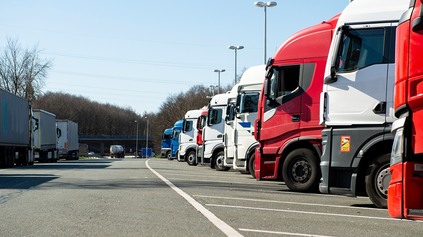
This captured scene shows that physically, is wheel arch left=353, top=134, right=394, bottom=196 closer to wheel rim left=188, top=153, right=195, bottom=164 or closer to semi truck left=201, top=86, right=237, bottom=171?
semi truck left=201, top=86, right=237, bottom=171

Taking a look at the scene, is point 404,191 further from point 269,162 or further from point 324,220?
point 269,162

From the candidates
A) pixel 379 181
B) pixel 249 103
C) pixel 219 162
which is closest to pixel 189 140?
→ pixel 219 162

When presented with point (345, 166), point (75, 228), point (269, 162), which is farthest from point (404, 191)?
point (269, 162)

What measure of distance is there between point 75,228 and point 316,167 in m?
7.38

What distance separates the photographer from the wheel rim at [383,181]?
11055 mm

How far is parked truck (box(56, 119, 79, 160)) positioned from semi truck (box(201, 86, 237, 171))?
86.4 ft

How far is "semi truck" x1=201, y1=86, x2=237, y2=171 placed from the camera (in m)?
27.9

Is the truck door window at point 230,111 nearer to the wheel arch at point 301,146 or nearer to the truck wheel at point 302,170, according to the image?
the wheel arch at point 301,146

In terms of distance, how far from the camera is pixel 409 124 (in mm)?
6188

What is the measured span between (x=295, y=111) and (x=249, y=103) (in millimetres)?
6054

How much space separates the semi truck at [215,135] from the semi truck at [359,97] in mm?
15871

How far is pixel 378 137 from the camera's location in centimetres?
1125

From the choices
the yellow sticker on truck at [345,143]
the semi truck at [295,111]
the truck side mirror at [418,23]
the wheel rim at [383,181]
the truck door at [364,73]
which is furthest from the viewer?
the semi truck at [295,111]

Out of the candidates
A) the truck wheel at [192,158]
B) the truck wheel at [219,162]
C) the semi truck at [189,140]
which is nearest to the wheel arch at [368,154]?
the truck wheel at [219,162]
